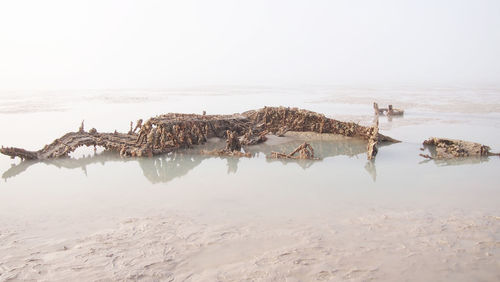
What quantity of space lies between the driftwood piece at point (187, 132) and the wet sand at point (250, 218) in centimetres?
46

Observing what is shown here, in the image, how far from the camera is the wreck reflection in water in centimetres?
965

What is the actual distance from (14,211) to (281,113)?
9.79 meters

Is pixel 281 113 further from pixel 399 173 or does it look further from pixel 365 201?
pixel 365 201

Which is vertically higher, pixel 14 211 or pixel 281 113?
pixel 281 113

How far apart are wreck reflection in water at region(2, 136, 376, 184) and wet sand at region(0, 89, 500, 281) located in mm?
53

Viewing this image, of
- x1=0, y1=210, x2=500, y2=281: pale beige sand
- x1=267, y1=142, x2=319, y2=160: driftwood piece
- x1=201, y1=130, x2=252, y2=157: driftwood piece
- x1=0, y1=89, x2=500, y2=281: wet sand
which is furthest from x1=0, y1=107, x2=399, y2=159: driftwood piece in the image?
x1=0, y1=210, x2=500, y2=281: pale beige sand

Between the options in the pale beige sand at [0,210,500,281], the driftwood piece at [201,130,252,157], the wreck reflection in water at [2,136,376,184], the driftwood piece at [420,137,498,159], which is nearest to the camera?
the pale beige sand at [0,210,500,281]

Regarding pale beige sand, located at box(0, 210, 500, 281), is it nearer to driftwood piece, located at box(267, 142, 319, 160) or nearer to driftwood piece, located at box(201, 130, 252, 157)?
driftwood piece, located at box(267, 142, 319, 160)

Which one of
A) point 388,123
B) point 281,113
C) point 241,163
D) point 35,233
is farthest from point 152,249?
point 388,123

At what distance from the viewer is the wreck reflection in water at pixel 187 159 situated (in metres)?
9.65

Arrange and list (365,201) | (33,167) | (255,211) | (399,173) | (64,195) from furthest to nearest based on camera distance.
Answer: (33,167), (399,173), (64,195), (365,201), (255,211)

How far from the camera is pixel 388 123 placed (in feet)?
58.2

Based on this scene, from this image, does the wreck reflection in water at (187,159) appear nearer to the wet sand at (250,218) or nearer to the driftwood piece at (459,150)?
the wet sand at (250,218)

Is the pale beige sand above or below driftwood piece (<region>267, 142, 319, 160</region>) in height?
below
